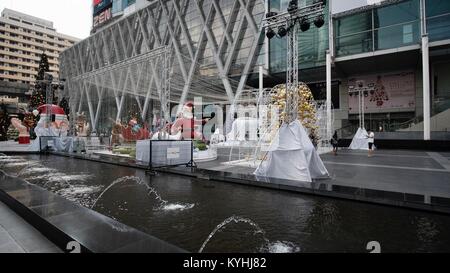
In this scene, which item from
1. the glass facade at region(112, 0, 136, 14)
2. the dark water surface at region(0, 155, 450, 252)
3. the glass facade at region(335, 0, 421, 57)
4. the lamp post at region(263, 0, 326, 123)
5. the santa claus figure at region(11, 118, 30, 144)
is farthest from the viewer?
the glass facade at region(112, 0, 136, 14)

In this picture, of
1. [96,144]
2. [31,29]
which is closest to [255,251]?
[96,144]

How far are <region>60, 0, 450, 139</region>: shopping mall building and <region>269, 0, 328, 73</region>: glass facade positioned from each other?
12cm

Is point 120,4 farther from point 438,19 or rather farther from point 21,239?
point 21,239

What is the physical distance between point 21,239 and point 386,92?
35.6 m

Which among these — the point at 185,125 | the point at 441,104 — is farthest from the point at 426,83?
the point at 185,125

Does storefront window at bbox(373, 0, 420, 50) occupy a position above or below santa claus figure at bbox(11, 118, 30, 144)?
above

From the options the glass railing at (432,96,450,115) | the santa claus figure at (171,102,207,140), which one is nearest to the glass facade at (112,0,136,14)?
the santa claus figure at (171,102,207,140)

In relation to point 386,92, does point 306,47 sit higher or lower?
higher

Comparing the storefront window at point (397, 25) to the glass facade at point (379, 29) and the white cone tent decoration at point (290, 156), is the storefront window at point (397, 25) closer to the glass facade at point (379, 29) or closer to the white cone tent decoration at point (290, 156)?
the glass facade at point (379, 29)

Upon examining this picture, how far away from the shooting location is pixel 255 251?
122 inches

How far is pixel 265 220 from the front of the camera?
4.26 metres

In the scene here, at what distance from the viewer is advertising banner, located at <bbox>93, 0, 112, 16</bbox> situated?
235ft

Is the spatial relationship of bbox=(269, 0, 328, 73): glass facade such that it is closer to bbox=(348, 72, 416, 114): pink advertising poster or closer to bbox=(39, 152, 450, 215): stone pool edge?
bbox=(348, 72, 416, 114): pink advertising poster

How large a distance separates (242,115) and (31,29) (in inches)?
4214
